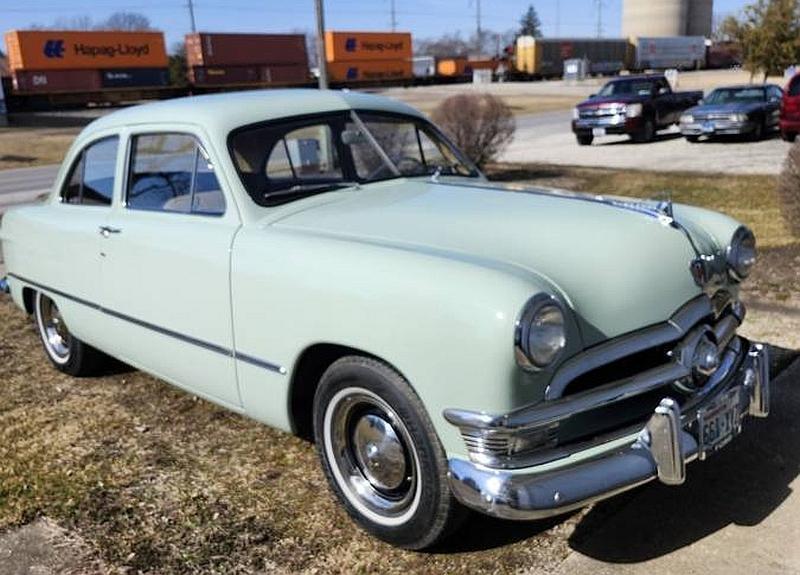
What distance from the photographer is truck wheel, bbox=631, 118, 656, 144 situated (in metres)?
19.2

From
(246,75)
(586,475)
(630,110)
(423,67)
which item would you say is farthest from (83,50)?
(586,475)

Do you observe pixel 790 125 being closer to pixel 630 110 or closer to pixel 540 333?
pixel 630 110

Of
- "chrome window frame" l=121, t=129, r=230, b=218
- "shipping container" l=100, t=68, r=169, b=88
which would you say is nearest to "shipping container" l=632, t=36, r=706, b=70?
"shipping container" l=100, t=68, r=169, b=88

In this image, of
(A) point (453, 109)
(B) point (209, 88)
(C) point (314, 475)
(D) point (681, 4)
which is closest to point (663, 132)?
(A) point (453, 109)

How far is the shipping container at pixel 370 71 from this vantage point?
62.2m

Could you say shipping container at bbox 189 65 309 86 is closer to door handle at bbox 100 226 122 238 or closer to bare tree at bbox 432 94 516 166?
bare tree at bbox 432 94 516 166

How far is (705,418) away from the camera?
2936 millimetres

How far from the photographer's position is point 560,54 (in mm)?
73750

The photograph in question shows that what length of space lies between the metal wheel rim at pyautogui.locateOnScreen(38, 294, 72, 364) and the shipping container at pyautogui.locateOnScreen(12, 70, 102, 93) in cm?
4534

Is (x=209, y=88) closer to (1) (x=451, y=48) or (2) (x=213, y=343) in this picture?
(2) (x=213, y=343)

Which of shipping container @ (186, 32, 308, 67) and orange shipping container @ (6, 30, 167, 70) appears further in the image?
shipping container @ (186, 32, 308, 67)

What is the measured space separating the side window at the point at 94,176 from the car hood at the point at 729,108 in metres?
16.3

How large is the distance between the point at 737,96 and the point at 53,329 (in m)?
17.6

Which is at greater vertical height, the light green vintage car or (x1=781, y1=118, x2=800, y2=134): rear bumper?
the light green vintage car
